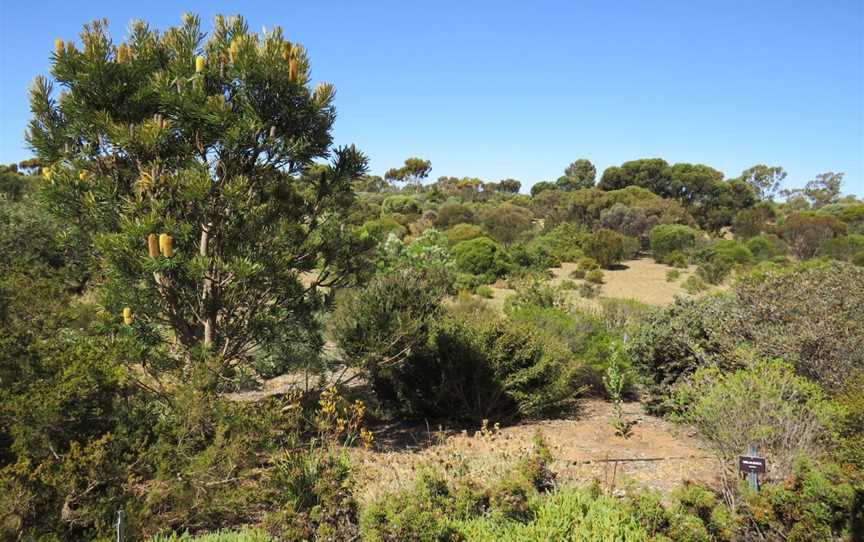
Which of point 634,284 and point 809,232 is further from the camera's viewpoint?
point 809,232

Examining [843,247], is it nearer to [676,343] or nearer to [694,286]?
[694,286]

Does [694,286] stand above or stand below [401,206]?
below

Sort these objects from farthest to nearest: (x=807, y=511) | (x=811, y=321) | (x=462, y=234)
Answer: (x=462, y=234) → (x=811, y=321) → (x=807, y=511)

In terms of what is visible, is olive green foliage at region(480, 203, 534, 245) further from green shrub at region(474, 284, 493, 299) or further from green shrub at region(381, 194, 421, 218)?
green shrub at region(474, 284, 493, 299)

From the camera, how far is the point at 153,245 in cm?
447

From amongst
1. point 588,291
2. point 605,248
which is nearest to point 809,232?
point 605,248

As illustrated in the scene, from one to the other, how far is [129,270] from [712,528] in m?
4.96

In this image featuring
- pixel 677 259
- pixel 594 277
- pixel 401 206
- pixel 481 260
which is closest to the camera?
pixel 481 260

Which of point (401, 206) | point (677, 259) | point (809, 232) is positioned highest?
point (401, 206)

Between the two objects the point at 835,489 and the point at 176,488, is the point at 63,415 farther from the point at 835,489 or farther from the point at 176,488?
the point at 835,489

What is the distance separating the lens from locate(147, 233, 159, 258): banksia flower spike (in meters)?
4.44

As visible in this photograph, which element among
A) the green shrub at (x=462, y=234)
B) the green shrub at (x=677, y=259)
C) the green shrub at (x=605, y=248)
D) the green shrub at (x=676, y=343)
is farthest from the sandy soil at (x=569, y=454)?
the green shrub at (x=677, y=259)

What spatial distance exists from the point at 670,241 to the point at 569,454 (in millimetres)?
28260

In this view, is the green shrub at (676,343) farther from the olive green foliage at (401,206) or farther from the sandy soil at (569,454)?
the olive green foliage at (401,206)
